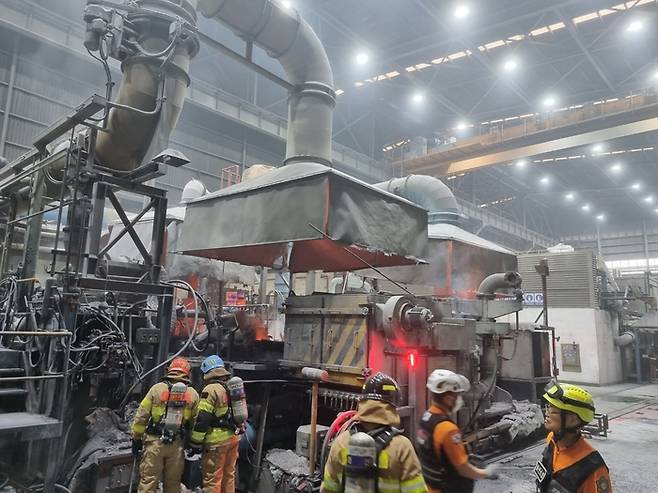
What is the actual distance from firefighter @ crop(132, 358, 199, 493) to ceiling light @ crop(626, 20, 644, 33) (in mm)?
17628

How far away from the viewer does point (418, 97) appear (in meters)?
20.5

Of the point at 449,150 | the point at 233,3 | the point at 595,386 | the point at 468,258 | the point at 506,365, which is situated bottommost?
the point at 595,386

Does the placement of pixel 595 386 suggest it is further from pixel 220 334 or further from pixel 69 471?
pixel 69 471

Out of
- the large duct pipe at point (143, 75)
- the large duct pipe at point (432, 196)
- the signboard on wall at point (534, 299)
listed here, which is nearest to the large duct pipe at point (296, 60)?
the large duct pipe at point (143, 75)

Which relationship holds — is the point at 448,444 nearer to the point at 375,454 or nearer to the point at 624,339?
the point at 375,454

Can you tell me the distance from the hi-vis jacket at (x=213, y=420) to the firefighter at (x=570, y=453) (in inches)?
113

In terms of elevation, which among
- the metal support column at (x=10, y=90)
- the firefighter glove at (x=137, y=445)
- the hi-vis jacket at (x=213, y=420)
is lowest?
the firefighter glove at (x=137, y=445)

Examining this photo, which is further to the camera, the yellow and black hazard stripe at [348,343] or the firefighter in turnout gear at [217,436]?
the yellow and black hazard stripe at [348,343]

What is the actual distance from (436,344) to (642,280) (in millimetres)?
19110

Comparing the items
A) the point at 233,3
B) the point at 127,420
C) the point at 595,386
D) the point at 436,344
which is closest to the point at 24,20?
the point at 233,3

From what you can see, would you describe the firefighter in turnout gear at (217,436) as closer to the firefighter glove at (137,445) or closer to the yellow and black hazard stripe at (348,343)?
the firefighter glove at (137,445)

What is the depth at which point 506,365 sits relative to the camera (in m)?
8.95

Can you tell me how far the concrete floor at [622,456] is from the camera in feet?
18.0

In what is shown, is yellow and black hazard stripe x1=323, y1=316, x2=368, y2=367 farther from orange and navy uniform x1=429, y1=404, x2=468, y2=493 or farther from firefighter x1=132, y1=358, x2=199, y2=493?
orange and navy uniform x1=429, y1=404, x2=468, y2=493
